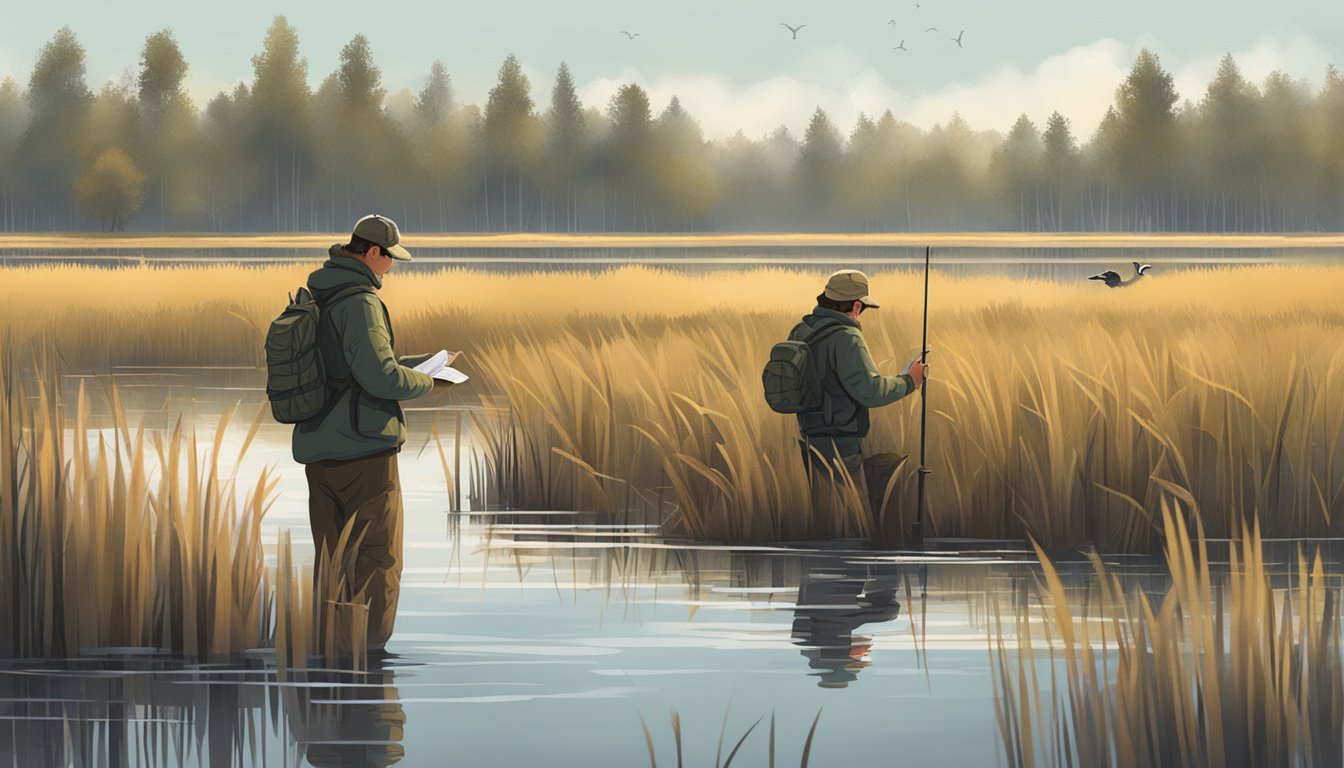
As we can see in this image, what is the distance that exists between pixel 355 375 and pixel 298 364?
0.21 m

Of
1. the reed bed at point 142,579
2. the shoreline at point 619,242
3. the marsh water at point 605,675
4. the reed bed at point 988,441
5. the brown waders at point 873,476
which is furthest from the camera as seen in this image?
the shoreline at point 619,242

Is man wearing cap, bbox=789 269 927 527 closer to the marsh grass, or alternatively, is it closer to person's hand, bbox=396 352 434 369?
person's hand, bbox=396 352 434 369

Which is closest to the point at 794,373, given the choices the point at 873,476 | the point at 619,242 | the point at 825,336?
the point at 825,336

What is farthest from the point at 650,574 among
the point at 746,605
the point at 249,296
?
the point at 249,296

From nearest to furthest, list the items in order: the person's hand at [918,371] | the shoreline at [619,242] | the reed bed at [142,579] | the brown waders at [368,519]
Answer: the reed bed at [142,579] < the brown waders at [368,519] < the person's hand at [918,371] < the shoreline at [619,242]

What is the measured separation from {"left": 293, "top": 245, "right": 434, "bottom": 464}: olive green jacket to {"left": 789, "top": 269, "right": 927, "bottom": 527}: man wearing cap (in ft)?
8.13

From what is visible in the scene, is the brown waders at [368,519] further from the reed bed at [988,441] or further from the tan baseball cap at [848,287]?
the reed bed at [988,441]

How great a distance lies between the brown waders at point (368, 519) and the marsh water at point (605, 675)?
0.19m

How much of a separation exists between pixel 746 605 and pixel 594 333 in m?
14.7

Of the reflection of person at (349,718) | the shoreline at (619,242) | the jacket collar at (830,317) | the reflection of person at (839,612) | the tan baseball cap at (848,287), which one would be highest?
the shoreline at (619,242)

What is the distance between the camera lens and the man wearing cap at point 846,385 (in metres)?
9.22

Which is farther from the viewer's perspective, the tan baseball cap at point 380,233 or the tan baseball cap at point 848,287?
the tan baseball cap at point 848,287

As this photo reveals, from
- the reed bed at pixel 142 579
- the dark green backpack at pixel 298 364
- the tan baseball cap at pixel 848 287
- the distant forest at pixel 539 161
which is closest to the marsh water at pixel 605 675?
the reed bed at pixel 142 579

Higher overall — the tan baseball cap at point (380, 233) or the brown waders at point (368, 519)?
the tan baseball cap at point (380, 233)
